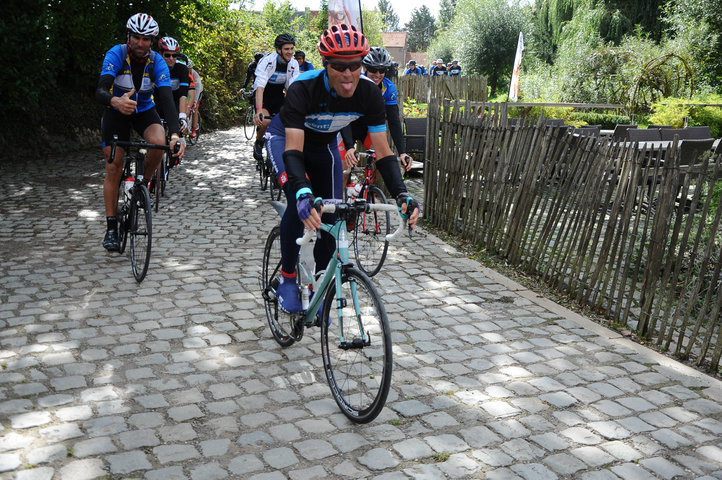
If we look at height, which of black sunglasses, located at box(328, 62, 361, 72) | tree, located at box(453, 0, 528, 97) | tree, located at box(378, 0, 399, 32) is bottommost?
black sunglasses, located at box(328, 62, 361, 72)

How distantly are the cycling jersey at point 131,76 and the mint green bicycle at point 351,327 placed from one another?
3387 millimetres

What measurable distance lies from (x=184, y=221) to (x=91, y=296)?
3225 millimetres

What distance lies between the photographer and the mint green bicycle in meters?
3.68

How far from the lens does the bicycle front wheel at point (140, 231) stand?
635 centimetres

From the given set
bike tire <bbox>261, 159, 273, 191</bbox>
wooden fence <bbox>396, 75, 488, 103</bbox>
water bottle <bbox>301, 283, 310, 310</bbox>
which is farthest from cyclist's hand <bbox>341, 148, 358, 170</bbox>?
wooden fence <bbox>396, 75, 488, 103</bbox>

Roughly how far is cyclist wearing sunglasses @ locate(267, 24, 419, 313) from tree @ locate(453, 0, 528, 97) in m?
55.6

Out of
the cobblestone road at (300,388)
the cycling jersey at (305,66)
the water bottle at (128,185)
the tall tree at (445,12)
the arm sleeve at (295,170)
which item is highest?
the tall tree at (445,12)

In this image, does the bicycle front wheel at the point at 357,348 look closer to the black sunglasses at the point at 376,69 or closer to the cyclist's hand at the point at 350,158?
the cyclist's hand at the point at 350,158

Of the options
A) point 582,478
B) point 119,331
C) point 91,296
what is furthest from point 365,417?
point 91,296

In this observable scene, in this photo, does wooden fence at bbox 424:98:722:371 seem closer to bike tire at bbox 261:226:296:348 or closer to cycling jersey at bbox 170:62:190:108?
bike tire at bbox 261:226:296:348

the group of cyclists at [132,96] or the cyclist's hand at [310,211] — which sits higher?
the group of cyclists at [132,96]

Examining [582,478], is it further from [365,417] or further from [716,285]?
[716,285]

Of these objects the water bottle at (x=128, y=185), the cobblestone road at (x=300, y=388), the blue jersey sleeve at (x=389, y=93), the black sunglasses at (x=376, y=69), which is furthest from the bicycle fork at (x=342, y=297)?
the blue jersey sleeve at (x=389, y=93)

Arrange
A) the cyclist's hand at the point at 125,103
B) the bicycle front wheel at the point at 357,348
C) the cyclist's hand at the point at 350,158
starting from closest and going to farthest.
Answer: the bicycle front wheel at the point at 357,348 → the cyclist's hand at the point at 125,103 → the cyclist's hand at the point at 350,158
